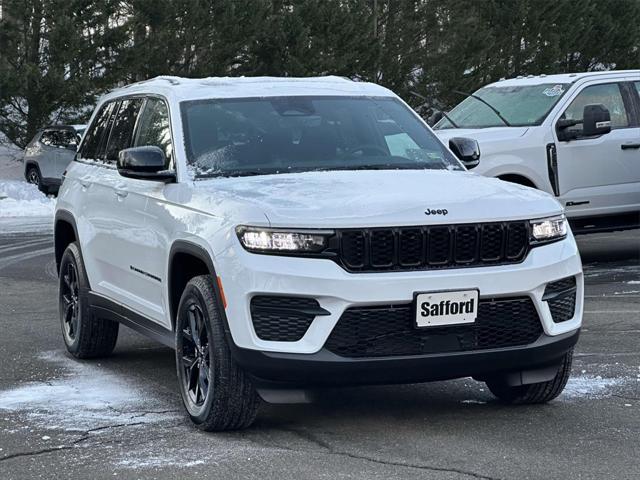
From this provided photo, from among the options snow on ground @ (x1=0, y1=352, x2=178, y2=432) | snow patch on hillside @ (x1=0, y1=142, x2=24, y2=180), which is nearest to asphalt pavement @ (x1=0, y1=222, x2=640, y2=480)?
snow on ground @ (x1=0, y1=352, x2=178, y2=432)

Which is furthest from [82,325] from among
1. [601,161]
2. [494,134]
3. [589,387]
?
[601,161]

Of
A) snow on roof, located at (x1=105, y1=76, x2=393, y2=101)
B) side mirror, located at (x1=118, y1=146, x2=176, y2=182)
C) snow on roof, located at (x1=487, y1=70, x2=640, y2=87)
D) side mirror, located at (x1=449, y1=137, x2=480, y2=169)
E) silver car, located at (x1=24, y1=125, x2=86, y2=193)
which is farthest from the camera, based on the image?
silver car, located at (x1=24, y1=125, x2=86, y2=193)

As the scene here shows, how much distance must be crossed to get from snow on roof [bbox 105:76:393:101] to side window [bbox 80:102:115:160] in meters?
0.78

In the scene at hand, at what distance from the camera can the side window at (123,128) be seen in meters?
8.50

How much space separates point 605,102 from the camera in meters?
14.2

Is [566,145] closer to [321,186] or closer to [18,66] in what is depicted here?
[321,186]

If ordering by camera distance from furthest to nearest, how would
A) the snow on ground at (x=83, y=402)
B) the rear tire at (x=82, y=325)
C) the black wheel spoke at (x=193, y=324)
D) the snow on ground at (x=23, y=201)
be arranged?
1. the snow on ground at (x=23, y=201)
2. the rear tire at (x=82, y=325)
3. the snow on ground at (x=83, y=402)
4. the black wheel spoke at (x=193, y=324)

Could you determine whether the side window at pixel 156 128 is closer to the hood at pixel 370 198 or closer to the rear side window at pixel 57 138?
the hood at pixel 370 198

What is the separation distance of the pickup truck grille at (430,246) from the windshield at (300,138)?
112 cm

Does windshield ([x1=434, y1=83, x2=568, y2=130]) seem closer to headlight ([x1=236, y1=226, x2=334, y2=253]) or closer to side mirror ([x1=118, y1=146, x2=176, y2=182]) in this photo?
side mirror ([x1=118, y1=146, x2=176, y2=182])

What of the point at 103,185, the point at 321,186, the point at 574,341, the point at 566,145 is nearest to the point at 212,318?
the point at 321,186

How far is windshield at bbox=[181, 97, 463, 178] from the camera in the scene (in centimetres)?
742

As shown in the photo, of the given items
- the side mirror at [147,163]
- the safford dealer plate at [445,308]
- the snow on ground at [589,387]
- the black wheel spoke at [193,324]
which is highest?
the side mirror at [147,163]

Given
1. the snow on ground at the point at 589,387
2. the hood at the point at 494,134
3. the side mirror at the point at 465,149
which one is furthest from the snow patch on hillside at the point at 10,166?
the snow on ground at the point at 589,387
